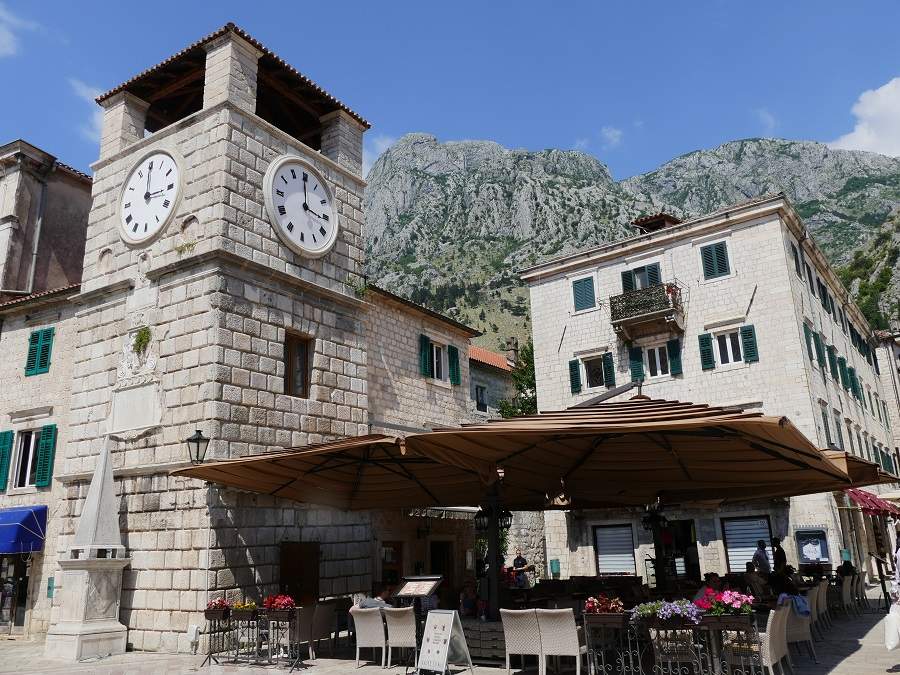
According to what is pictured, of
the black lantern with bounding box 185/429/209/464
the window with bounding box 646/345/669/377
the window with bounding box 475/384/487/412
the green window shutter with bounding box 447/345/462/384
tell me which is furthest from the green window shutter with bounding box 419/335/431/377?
the black lantern with bounding box 185/429/209/464

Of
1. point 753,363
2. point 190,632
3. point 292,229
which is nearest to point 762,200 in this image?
point 753,363

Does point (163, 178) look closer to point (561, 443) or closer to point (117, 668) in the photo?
point (117, 668)

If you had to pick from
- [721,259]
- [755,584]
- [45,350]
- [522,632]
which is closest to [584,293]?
[721,259]

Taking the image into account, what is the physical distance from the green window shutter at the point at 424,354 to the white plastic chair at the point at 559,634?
40.8ft

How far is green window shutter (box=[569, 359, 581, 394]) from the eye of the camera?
24.9m

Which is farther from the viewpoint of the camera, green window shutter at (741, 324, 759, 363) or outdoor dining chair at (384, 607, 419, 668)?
green window shutter at (741, 324, 759, 363)

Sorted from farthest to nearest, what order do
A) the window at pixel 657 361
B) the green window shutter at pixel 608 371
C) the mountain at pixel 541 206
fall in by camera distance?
the mountain at pixel 541 206 → the green window shutter at pixel 608 371 → the window at pixel 657 361

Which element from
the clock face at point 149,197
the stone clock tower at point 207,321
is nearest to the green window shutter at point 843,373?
the stone clock tower at point 207,321

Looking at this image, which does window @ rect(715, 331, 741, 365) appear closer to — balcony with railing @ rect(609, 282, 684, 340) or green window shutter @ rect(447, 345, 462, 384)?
balcony with railing @ rect(609, 282, 684, 340)

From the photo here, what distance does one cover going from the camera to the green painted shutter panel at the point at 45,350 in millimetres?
16984

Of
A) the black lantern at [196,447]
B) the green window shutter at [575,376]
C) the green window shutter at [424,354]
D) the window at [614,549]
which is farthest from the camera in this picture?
the green window shutter at [575,376]

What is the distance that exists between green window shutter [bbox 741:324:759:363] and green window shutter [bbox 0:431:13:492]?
20584mm

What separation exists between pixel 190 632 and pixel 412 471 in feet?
14.4

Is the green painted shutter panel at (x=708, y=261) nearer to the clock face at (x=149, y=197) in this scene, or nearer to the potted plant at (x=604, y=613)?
the clock face at (x=149, y=197)
